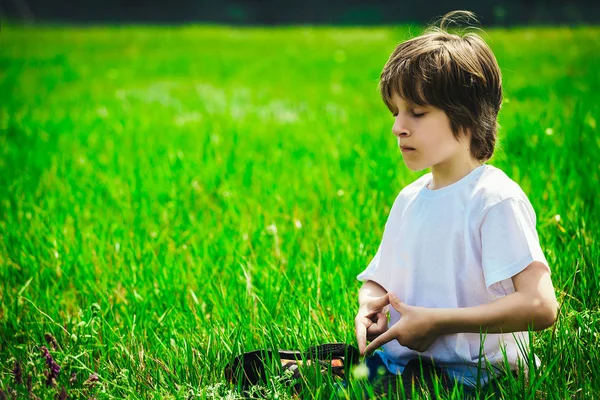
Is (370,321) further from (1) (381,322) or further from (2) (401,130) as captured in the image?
(2) (401,130)

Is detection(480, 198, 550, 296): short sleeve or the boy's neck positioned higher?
the boy's neck

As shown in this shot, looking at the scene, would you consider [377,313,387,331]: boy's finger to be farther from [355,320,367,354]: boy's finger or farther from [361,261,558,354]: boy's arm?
[361,261,558,354]: boy's arm

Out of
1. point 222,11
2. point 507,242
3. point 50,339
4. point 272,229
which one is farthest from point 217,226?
point 222,11

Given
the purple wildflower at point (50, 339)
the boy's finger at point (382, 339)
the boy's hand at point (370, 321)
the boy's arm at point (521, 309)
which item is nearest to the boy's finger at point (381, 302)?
the boy's hand at point (370, 321)

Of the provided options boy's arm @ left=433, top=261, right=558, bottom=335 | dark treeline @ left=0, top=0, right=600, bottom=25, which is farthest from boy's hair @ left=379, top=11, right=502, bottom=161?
dark treeline @ left=0, top=0, right=600, bottom=25

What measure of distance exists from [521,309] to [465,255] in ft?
0.65

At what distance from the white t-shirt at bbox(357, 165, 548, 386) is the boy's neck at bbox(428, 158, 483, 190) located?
1.4 inches

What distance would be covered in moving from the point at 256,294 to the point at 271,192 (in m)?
1.27

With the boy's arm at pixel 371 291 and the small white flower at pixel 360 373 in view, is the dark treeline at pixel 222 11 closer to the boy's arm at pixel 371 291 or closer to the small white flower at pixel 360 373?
the boy's arm at pixel 371 291

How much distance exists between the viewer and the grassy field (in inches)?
76.3

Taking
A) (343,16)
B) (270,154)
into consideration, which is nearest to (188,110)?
(270,154)

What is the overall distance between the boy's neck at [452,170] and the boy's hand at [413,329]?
0.35 m

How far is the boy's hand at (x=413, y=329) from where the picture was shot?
1.55 m

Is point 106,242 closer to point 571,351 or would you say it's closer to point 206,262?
point 206,262
